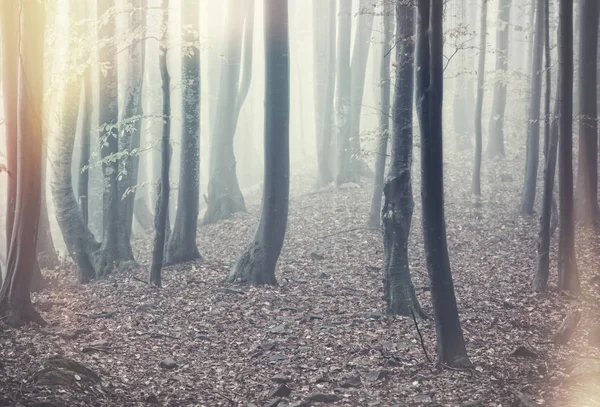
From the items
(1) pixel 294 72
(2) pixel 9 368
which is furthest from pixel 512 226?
(1) pixel 294 72

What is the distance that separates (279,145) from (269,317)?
157 inches

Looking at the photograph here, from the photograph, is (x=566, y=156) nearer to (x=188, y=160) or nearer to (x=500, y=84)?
(x=188, y=160)

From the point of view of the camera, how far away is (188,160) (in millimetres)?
16016

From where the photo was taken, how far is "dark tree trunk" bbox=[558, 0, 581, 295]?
37.7 feet

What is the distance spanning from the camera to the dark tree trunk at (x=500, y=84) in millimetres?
23669

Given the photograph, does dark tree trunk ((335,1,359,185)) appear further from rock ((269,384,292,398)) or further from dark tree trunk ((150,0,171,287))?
rock ((269,384,292,398))

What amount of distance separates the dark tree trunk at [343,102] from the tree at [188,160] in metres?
10.1

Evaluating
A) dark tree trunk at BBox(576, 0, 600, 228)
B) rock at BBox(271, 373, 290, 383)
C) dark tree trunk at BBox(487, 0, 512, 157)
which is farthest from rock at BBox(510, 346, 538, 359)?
dark tree trunk at BBox(487, 0, 512, 157)

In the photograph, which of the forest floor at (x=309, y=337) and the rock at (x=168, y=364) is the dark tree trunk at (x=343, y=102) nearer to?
the forest floor at (x=309, y=337)

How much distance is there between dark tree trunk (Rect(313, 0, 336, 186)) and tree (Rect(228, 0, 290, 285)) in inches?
523

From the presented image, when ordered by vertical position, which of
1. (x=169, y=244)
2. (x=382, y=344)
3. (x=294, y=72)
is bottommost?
(x=382, y=344)

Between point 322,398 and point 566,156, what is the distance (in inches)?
289

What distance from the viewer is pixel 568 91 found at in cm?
1170

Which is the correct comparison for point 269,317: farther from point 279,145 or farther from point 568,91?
point 568,91
